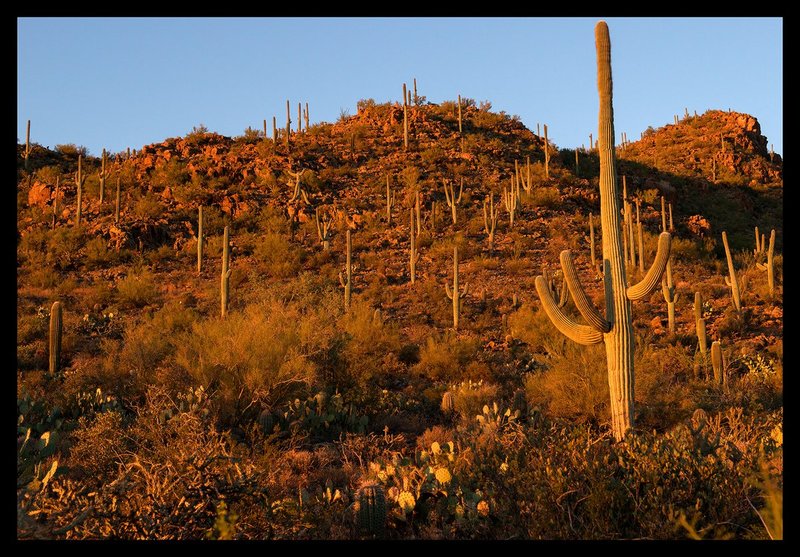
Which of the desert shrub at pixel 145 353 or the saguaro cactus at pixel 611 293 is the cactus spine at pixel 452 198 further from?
the saguaro cactus at pixel 611 293

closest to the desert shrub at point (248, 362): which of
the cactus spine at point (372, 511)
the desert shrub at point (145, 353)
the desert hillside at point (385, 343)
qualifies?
the desert hillside at point (385, 343)

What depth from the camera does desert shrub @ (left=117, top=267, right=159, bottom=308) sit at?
24.5 m

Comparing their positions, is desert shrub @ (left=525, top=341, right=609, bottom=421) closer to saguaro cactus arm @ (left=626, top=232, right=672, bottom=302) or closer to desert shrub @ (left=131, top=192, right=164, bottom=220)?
saguaro cactus arm @ (left=626, top=232, right=672, bottom=302)

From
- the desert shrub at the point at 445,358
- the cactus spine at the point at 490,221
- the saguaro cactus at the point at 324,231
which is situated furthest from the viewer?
the saguaro cactus at the point at 324,231

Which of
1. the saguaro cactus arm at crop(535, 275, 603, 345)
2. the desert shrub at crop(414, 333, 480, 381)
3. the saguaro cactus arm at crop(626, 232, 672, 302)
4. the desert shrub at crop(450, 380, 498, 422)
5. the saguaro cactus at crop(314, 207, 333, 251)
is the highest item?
the saguaro cactus at crop(314, 207, 333, 251)

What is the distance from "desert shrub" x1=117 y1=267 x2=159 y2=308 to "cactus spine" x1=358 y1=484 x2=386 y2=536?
66.7 ft

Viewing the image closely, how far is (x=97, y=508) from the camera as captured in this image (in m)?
5.32

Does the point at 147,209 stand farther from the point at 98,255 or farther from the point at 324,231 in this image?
the point at 324,231

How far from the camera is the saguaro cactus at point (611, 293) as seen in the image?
28.4ft

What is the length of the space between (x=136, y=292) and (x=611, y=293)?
66.7 feet

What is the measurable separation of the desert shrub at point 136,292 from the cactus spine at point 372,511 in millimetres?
20324

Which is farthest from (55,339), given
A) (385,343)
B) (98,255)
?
(98,255)

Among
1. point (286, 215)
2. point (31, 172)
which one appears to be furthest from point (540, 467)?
point (31, 172)

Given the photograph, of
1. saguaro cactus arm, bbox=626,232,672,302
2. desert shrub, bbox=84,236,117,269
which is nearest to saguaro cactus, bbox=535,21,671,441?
saguaro cactus arm, bbox=626,232,672,302
